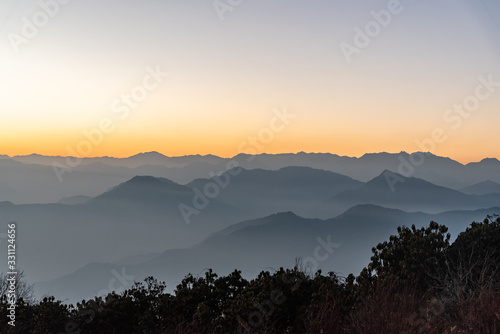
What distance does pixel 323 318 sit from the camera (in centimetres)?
1089

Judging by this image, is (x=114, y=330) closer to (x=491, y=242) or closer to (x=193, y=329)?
(x=193, y=329)

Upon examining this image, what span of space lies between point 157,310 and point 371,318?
11.8 metres

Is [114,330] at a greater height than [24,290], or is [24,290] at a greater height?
[24,290]

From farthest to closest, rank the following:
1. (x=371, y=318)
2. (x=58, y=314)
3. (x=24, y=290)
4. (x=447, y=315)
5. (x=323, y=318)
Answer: (x=24, y=290)
(x=58, y=314)
(x=323, y=318)
(x=447, y=315)
(x=371, y=318)

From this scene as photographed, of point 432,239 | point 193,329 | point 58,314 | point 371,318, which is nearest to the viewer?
point 371,318

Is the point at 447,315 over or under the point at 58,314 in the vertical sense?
under

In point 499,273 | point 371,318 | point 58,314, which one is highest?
point 58,314

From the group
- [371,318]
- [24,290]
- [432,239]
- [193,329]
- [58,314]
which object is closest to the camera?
[371,318]

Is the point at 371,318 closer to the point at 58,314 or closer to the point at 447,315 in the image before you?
the point at 447,315

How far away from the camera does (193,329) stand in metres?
14.9

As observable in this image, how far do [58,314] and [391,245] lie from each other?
13.2 m

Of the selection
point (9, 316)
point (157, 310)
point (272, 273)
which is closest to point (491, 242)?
point (272, 273)

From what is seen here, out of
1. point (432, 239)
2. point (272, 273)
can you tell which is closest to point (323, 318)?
point (272, 273)

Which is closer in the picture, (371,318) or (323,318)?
(371,318)
